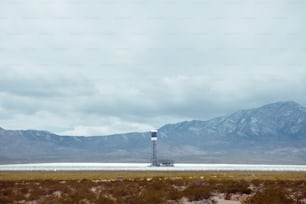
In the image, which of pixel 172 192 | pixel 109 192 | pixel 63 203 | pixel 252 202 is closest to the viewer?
pixel 252 202

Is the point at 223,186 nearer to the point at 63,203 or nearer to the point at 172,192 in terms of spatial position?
the point at 172,192

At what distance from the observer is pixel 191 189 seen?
1451 inches

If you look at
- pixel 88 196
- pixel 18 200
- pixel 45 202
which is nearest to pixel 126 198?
pixel 88 196

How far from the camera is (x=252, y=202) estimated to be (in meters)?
31.0

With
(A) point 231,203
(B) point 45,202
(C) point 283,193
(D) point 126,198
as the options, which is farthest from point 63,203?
(C) point 283,193

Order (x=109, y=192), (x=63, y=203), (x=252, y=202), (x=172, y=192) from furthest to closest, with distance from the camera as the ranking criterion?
1. (x=109, y=192)
2. (x=172, y=192)
3. (x=63, y=203)
4. (x=252, y=202)

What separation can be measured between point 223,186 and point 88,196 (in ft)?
33.0

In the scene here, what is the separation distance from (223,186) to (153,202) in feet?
28.8

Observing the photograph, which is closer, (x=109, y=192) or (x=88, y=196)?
(x=88, y=196)

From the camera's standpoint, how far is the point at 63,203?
3312 centimetres

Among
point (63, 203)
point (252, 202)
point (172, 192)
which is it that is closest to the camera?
point (252, 202)

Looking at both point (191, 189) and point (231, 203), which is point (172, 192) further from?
point (231, 203)

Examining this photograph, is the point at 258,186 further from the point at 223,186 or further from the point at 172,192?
the point at 172,192

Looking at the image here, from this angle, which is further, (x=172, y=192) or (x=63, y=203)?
(x=172, y=192)
